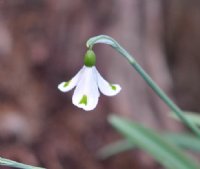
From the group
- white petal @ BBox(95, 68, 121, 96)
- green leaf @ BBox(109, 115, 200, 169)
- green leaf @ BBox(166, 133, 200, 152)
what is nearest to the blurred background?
green leaf @ BBox(166, 133, 200, 152)

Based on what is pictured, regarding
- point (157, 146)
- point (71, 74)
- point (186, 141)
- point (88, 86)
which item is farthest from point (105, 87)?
point (71, 74)

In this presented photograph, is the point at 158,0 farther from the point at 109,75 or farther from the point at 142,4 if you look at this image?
the point at 109,75

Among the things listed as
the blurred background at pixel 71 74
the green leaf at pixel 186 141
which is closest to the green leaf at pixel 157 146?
the green leaf at pixel 186 141

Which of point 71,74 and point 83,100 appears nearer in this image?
point 83,100

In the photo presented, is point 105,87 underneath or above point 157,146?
underneath

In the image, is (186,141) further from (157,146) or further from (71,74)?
(71,74)

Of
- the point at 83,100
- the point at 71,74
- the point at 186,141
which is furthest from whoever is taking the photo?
the point at 71,74

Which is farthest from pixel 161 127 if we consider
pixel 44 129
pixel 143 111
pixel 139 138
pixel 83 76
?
pixel 83 76
